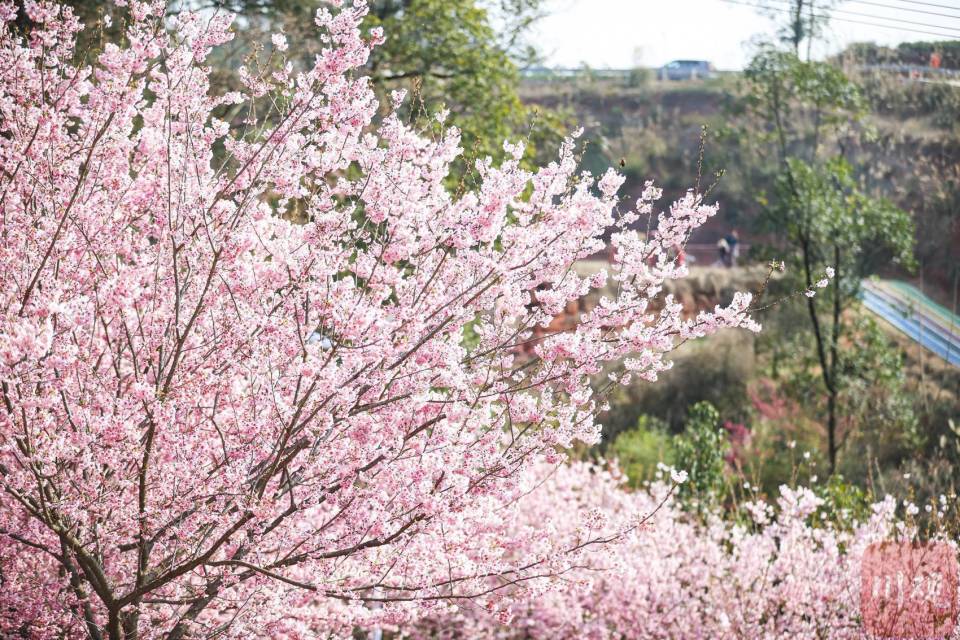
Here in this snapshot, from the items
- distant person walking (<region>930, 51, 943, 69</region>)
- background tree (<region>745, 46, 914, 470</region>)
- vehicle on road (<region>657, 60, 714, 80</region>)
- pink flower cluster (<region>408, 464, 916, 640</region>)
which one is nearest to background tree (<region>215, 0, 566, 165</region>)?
background tree (<region>745, 46, 914, 470</region>)

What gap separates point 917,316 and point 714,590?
12696mm

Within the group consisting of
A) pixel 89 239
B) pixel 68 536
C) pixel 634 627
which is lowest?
pixel 634 627

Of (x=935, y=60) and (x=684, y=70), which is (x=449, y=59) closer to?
(x=935, y=60)

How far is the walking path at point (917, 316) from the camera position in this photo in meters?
15.0

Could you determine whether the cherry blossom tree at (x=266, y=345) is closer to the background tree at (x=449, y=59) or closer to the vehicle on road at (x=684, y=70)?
the background tree at (x=449, y=59)

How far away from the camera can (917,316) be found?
57.6ft

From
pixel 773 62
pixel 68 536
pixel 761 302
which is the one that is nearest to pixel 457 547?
pixel 68 536

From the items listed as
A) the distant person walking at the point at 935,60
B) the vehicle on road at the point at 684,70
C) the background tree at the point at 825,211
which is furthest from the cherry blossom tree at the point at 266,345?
the vehicle on road at the point at 684,70

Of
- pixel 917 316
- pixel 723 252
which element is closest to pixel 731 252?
pixel 723 252

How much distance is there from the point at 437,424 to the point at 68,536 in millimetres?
1410

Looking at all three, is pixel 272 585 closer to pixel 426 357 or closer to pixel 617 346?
pixel 426 357

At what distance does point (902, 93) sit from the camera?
69.1 ft

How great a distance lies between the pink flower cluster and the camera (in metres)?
6.38

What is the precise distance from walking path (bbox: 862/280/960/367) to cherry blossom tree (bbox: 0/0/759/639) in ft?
40.6
